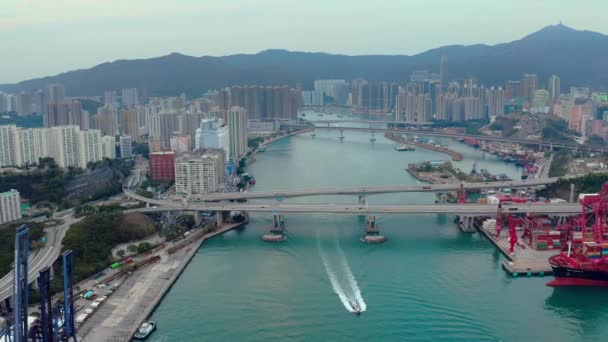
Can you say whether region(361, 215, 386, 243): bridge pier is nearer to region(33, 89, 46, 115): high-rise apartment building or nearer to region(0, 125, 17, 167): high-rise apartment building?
region(0, 125, 17, 167): high-rise apartment building

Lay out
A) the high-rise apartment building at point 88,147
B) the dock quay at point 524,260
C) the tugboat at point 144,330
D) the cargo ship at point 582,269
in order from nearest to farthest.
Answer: the tugboat at point 144,330, the cargo ship at point 582,269, the dock quay at point 524,260, the high-rise apartment building at point 88,147

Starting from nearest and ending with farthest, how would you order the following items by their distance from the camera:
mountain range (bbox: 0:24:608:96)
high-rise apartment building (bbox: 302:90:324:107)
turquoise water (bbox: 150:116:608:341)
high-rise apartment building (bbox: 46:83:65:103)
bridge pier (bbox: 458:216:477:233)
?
turquoise water (bbox: 150:116:608:341), bridge pier (bbox: 458:216:477:233), high-rise apartment building (bbox: 46:83:65:103), high-rise apartment building (bbox: 302:90:324:107), mountain range (bbox: 0:24:608:96)

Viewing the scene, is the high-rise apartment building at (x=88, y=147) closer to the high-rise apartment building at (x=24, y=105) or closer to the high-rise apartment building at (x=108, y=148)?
the high-rise apartment building at (x=108, y=148)

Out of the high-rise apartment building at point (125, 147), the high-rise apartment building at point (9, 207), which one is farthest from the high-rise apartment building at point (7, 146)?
the high-rise apartment building at point (9, 207)

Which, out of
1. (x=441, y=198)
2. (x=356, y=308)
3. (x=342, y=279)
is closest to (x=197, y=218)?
(x=342, y=279)

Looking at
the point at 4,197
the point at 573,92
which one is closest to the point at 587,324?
the point at 4,197

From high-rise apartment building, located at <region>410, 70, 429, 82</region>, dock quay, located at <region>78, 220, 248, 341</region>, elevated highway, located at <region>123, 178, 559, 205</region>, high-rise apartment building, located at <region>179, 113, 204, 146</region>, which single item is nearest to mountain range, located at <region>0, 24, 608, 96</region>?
high-rise apartment building, located at <region>410, 70, 429, 82</region>

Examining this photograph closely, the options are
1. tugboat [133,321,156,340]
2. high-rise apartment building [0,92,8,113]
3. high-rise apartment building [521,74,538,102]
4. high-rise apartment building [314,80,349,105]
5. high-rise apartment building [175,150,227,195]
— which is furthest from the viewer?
high-rise apartment building [314,80,349,105]
